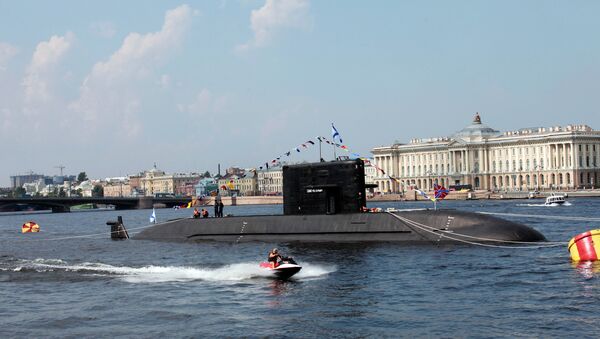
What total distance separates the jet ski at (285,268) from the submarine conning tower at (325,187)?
11892 millimetres

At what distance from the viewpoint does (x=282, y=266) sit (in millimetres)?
25625

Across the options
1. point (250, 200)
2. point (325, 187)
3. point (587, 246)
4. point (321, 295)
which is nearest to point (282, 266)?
point (321, 295)

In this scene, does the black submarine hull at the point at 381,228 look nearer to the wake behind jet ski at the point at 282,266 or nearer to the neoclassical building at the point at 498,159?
the wake behind jet ski at the point at 282,266

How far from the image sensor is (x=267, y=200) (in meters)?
173

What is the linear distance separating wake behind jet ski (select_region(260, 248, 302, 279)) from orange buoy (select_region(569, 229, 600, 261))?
9.37 m

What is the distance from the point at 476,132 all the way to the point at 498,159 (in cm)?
1278

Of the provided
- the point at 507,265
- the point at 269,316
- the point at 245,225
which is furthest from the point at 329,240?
the point at 269,316

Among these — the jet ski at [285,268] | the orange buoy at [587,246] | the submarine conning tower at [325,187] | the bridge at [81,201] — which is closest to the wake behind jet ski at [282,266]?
the jet ski at [285,268]

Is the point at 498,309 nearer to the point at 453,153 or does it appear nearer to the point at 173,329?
the point at 173,329

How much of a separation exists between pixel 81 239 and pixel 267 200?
393 ft

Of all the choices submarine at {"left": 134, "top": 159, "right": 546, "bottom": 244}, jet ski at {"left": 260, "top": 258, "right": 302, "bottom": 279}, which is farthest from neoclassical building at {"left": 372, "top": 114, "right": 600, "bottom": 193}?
jet ski at {"left": 260, "top": 258, "right": 302, "bottom": 279}

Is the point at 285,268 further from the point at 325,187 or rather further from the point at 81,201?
the point at 81,201

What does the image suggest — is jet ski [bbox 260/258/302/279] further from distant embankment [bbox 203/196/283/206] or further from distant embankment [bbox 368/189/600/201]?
distant embankment [bbox 203/196/283/206]

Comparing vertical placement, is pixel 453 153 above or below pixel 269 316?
above
